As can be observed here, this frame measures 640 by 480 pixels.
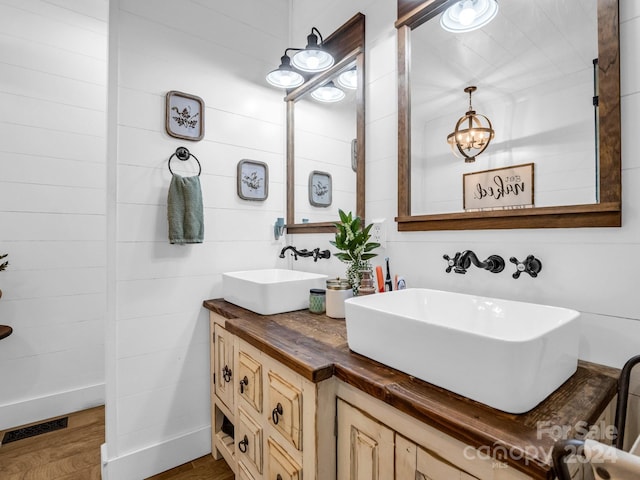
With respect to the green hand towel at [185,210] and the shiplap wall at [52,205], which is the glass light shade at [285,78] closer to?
the green hand towel at [185,210]

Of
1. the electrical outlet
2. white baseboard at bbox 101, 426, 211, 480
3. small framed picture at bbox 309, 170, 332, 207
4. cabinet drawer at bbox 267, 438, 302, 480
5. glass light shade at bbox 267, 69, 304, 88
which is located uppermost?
glass light shade at bbox 267, 69, 304, 88

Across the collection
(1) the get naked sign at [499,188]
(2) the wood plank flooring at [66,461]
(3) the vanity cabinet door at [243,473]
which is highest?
(1) the get naked sign at [499,188]

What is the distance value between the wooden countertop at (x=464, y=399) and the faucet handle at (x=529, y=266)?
Answer: 27 cm

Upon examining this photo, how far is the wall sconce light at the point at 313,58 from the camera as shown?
161 centimetres

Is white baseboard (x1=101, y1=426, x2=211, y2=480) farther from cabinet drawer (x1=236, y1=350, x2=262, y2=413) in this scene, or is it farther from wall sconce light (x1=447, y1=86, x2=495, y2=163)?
wall sconce light (x1=447, y1=86, x2=495, y2=163)

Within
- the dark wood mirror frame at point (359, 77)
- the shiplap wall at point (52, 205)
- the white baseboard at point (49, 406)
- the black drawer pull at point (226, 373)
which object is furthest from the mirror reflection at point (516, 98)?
the white baseboard at point (49, 406)

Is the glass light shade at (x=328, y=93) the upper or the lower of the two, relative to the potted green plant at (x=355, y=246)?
upper

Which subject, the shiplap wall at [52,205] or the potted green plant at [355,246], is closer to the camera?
the potted green plant at [355,246]

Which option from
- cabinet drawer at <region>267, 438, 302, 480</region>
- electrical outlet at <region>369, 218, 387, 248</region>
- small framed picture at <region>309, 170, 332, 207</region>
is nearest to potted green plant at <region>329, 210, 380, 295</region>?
electrical outlet at <region>369, 218, 387, 248</region>

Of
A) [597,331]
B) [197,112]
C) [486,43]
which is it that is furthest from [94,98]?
[597,331]

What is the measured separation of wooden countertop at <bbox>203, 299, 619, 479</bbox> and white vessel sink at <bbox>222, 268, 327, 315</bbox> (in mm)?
299

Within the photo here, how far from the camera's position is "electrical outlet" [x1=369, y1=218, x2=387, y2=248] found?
144cm

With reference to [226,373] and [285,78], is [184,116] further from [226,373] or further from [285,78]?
[226,373]

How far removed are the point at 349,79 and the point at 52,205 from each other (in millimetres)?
2028
